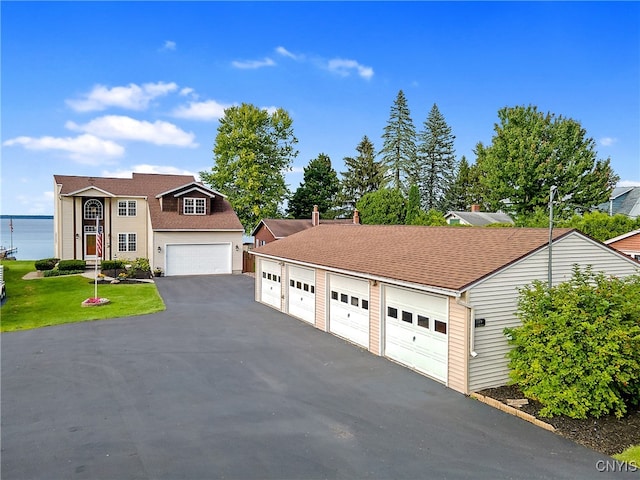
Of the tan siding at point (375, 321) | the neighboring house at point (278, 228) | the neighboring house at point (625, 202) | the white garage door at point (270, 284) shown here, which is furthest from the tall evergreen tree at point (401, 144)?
the tan siding at point (375, 321)

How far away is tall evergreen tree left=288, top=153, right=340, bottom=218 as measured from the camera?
58.9 metres

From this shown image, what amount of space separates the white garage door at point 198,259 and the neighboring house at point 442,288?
1790 centimetres

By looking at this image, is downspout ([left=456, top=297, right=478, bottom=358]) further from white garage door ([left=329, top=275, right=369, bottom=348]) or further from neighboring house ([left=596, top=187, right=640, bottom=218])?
neighboring house ([left=596, top=187, right=640, bottom=218])

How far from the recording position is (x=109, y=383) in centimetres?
1074

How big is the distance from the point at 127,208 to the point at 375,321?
2882cm

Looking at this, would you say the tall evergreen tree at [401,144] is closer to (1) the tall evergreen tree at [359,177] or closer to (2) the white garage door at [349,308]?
(1) the tall evergreen tree at [359,177]

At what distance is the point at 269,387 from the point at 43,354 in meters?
7.62

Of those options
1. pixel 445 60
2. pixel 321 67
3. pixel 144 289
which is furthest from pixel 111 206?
pixel 445 60

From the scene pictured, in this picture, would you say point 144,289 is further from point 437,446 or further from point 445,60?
point 445,60

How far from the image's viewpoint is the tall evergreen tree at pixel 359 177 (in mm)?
61938

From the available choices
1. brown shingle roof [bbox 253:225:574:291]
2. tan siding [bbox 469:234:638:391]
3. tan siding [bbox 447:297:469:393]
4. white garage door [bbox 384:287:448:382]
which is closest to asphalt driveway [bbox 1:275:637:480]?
tan siding [bbox 447:297:469:393]

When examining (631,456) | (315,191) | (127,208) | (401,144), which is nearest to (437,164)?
(401,144)

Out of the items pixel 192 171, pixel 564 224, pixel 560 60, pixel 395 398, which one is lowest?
pixel 395 398

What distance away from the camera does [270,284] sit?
70.6ft
